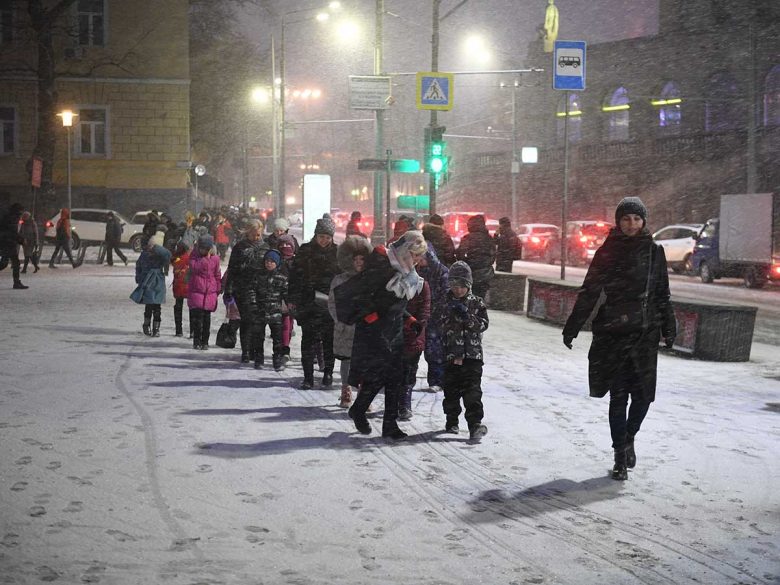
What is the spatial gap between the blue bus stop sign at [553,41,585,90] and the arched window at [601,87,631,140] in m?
36.8

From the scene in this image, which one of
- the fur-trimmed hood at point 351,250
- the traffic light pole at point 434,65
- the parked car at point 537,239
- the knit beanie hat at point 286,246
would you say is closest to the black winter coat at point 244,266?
the knit beanie hat at point 286,246

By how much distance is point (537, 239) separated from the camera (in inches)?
1628

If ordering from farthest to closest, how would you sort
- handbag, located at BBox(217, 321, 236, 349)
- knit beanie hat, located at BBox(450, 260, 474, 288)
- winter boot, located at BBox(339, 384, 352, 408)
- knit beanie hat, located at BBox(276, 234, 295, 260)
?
handbag, located at BBox(217, 321, 236, 349) → knit beanie hat, located at BBox(276, 234, 295, 260) → winter boot, located at BBox(339, 384, 352, 408) → knit beanie hat, located at BBox(450, 260, 474, 288)

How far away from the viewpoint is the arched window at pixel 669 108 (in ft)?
174

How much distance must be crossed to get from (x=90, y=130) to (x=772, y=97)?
2787cm

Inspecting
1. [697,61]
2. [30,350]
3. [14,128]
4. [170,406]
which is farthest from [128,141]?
[170,406]

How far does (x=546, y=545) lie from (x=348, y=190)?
4584 inches

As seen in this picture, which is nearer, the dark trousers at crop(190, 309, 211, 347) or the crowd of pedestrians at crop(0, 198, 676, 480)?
the crowd of pedestrians at crop(0, 198, 676, 480)

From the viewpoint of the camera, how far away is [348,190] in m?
121

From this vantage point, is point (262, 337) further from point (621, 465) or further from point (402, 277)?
point (621, 465)

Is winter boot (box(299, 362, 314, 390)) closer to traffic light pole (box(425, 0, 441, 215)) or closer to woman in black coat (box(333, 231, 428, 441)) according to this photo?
woman in black coat (box(333, 231, 428, 441))

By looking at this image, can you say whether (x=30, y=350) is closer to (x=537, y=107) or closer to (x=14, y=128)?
(x=14, y=128)

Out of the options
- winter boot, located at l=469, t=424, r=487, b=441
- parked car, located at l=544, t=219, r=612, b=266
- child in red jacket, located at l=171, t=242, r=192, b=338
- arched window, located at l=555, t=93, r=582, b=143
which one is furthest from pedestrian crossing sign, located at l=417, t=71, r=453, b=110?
arched window, located at l=555, t=93, r=582, b=143

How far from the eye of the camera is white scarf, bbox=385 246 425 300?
8297mm
